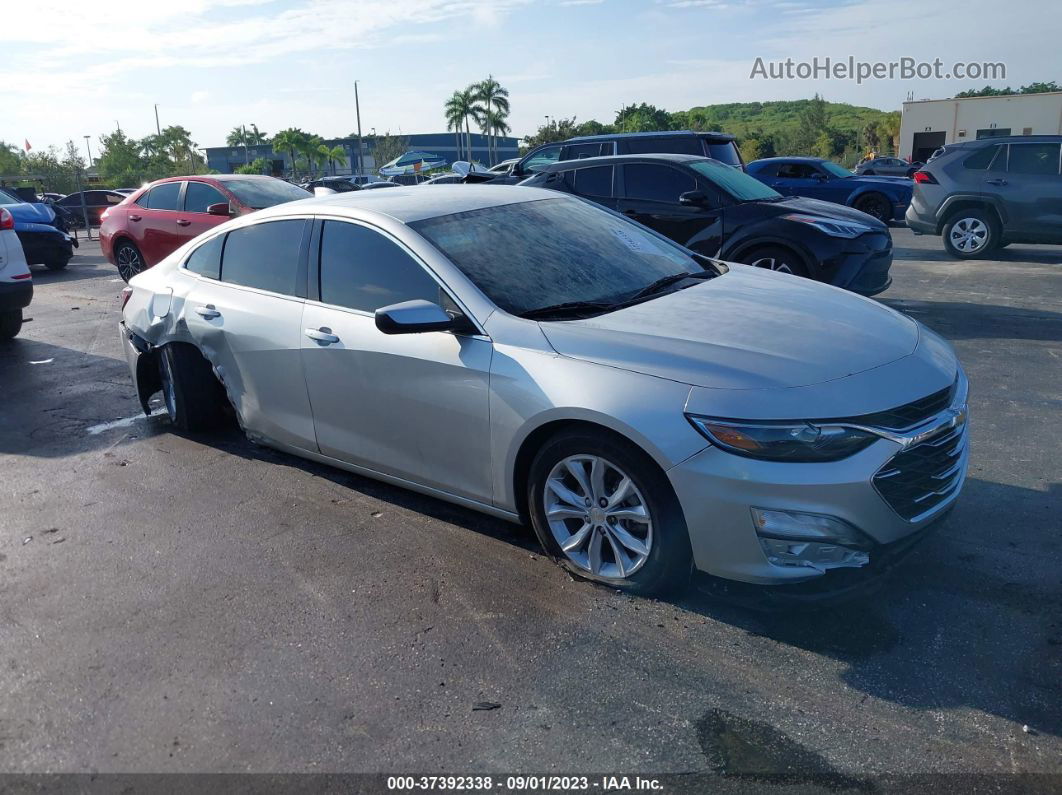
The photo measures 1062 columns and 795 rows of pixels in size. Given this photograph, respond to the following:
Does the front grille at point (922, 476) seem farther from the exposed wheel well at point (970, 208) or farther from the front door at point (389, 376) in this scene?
the exposed wheel well at point (970, 208)

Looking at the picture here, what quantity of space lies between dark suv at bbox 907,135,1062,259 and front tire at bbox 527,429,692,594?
37.3ft

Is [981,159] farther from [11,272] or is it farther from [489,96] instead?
[489,96]

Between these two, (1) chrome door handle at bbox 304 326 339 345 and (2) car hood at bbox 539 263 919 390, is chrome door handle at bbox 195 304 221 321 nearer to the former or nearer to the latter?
(1) chrome door handle at bbox 304 326 339 345

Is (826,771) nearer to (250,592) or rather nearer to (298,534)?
(250,592)

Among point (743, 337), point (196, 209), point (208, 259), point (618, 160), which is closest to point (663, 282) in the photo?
point (743, 337)

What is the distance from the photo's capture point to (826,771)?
251cm

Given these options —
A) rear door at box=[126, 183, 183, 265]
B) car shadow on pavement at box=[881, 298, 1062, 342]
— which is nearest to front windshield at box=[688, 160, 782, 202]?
car shadow on pavement at box=[881, 298, 1062, 342]

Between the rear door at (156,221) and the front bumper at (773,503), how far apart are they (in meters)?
10.4

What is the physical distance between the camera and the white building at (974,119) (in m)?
44.8

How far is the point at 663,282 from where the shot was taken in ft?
14.2

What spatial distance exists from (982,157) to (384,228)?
1146cm

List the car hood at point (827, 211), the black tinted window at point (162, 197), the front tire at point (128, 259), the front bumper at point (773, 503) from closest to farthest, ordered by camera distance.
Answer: the front bumper at point (773, 503) < the car hood at point (827, 211) < the black tinted window at point (162, 197) < the front tire at point (128, 259)

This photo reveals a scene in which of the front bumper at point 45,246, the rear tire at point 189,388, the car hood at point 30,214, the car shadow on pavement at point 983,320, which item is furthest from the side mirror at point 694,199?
the front bumper at point 45,246

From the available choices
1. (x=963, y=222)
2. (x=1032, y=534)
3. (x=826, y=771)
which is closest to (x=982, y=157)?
(x=963, y=222)
